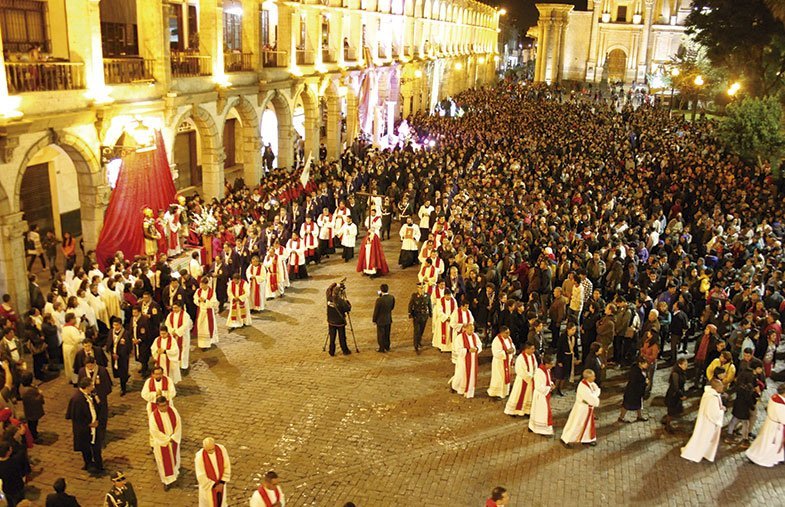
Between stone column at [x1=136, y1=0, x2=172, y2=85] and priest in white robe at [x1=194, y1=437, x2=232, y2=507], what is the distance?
43.3ft

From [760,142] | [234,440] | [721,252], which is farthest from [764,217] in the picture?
[234,440]

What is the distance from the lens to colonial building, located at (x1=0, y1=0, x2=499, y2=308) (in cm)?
1444

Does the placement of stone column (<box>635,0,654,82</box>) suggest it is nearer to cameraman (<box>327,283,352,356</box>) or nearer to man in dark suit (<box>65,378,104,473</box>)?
cameraman (<box>327,283,352,356</box>)

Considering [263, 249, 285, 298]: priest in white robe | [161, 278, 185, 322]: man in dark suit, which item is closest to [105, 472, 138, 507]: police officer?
[161, 278, 185, 322]: man in dark suit

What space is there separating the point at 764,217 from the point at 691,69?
1417 inches

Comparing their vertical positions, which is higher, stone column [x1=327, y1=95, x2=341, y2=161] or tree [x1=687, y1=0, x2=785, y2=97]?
tree [x1=687, y1=0, x2=785, y2=97]

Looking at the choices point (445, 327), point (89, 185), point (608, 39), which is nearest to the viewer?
point (445, 327)

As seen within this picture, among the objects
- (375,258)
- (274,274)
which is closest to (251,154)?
(375,258)

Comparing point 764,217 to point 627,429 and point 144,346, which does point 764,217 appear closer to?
point 627,429

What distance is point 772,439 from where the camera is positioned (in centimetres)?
1049

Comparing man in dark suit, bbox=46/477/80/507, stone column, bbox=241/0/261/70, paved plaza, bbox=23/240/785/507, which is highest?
stone column, bbox=241/0/261/70

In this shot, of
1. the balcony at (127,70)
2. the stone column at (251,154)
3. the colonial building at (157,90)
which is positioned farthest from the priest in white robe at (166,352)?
the stone column at (251,154)

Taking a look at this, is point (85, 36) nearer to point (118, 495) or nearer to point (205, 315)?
point (205, 315)

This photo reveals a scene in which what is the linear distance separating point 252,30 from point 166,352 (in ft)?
53.3
